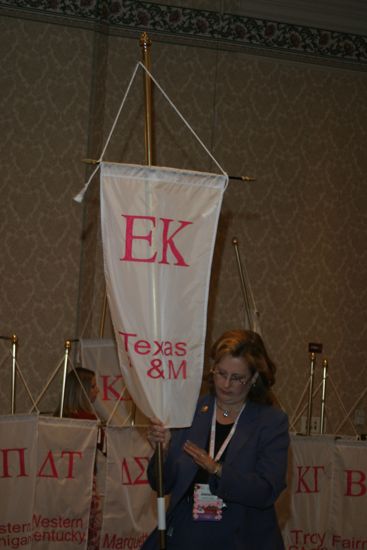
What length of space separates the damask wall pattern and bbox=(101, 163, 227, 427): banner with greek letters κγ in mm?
3032

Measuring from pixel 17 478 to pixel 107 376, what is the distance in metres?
1.24

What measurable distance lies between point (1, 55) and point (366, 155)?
8.94 ft

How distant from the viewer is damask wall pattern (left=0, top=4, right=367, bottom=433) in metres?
5.83

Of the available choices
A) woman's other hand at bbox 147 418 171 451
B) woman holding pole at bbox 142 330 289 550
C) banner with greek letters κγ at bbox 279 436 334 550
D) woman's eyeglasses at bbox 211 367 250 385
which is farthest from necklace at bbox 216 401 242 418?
banner with greek letters κγ at bbox 279 436 334 550

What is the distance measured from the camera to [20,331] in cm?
577

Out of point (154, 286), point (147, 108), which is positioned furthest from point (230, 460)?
point (147, 108)

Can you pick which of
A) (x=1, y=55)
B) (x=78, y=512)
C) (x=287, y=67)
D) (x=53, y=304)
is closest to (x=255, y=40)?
(x=287, y=67)

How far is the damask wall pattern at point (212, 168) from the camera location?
19.1 ft

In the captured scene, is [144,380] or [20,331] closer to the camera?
[144,380]

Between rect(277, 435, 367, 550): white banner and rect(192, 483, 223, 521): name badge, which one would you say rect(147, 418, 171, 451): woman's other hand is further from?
rect(277, 435, 367, 550): white banner

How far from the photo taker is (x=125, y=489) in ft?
14.3

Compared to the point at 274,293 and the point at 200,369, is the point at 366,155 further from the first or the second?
the point at 200,369

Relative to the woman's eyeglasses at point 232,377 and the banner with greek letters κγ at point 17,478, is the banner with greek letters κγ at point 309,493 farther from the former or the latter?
the woman's eyeglasses at point 232,377

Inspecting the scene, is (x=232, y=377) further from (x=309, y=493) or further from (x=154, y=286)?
(x=309, y=493)
